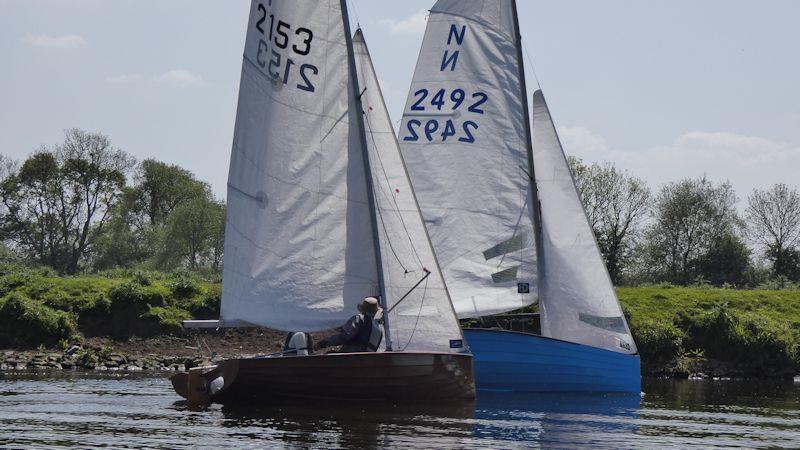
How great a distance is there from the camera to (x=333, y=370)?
23.6m

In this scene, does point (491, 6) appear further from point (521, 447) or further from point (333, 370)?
point (521, 447)

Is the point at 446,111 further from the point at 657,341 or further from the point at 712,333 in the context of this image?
the point at 712,333

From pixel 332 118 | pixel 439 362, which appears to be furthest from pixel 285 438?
pixel 332 118

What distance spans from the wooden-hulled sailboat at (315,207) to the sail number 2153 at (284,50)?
2cm

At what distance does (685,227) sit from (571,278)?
192ft

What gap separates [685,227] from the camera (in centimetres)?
8681

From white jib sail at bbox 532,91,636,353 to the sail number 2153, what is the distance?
8.86 meters

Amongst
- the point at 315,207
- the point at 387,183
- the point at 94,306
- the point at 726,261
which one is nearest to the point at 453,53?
the point at 387,183

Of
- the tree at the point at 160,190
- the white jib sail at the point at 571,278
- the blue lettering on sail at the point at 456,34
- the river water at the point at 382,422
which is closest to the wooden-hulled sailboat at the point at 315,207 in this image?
the river water at the point at 382,422

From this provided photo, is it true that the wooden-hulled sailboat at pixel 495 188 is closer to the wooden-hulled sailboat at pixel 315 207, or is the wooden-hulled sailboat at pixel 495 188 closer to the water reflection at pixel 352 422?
the wooden-hulled sailboat at pixel 315 207

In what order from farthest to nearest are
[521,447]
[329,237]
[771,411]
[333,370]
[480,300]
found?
[480,300]
[771,411]
[329,237]
[333,370]
[521,447]

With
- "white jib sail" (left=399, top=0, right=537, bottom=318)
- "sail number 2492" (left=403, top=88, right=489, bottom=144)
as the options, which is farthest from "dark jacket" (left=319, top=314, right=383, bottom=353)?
"sail number 2492" (left=403, top=88, right=489, bottom=144)

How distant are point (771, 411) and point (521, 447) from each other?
1121cm

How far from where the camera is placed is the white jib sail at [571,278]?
1204 inches
